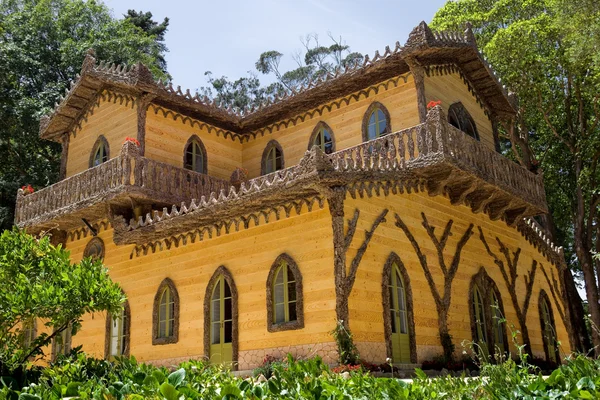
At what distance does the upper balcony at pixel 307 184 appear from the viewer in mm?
13172

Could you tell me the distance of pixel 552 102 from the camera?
26781 mm

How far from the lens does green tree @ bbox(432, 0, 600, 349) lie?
2522cm

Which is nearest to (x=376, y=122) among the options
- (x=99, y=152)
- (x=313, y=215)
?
(x=313, y=215)

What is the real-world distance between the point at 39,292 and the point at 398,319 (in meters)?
8.53

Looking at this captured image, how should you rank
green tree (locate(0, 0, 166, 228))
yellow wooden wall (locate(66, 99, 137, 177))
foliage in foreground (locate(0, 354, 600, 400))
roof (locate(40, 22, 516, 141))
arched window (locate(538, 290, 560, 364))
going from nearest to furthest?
foliage in foreground (locate(0, 354, 600, 400)) < roof (locate(40, 22, 516, 141)) < arched window (locate(538, 290, 560, 364)) < yellow wooden wall (locate(66, 99, 137, 177)) < green tree (locate(0, 0, 166, 228))

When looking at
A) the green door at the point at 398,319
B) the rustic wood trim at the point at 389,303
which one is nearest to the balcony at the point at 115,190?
the rustic wood trim at the point at 389,303

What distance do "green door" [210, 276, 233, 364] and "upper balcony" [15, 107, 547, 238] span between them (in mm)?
1787

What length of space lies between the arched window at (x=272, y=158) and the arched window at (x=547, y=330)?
951 cm

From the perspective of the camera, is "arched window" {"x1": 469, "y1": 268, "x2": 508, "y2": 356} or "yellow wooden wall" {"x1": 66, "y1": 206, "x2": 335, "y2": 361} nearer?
"yellow wooden wall" {"x1": 66, "y1": 206, "x2": 335, "y2": 361}

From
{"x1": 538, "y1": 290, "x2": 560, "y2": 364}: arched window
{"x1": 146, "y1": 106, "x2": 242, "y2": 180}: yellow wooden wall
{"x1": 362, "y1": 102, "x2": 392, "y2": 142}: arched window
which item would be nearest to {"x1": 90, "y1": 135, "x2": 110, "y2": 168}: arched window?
{"x1": 146, "y1": 106, "x2": 242, "y2": 180}: yellow wooden wall

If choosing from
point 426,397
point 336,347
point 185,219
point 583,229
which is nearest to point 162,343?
point 185,219

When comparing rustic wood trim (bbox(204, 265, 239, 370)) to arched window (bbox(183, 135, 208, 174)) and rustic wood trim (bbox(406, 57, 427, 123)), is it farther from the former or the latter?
rustic wood trim (bbox(406, 57, 427, 123))

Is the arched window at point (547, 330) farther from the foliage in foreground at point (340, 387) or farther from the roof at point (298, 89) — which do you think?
the foliage in foreground at point (340, 387)

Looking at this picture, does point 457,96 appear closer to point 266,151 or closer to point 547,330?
point 266,151
